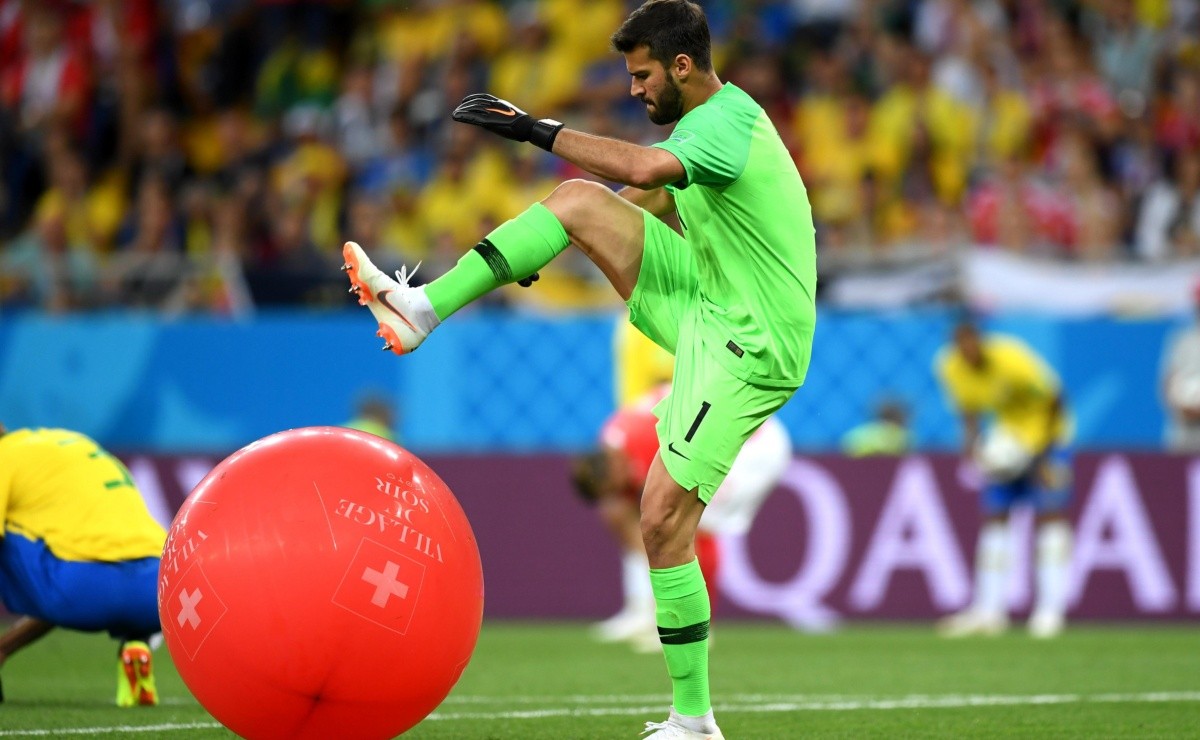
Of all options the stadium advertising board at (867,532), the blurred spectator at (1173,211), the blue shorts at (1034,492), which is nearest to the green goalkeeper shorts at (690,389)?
the stadium advertising board at (867,532)

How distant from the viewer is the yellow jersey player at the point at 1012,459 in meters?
12.3

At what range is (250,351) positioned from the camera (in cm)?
1360

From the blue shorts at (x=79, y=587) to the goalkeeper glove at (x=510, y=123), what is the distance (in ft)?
9.09

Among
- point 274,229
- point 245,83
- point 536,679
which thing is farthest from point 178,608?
point 245,83

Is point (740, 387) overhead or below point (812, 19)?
below

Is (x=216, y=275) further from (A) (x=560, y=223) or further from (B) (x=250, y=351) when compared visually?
(A) (x=560, y=223)

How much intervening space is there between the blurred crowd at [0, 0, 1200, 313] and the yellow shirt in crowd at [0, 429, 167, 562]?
20.3ft

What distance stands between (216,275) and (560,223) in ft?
28.9

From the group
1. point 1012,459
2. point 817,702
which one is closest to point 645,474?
point 817,702

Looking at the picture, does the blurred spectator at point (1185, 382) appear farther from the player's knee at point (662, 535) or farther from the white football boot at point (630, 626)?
the player's knee at point (662, 535)

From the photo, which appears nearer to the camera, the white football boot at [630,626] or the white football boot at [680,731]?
the white football boot at [680,731]

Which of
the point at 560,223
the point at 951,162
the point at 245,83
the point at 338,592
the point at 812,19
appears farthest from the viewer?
the point at 245,83

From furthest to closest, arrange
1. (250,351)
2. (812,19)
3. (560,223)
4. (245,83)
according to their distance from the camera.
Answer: (245,83) → (812,19) → (250,351) → (560,223)

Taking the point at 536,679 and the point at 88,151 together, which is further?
the point at 88,151
